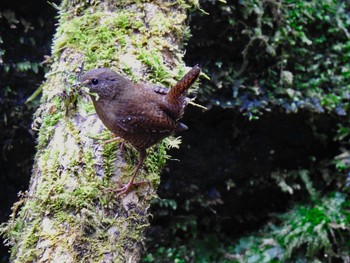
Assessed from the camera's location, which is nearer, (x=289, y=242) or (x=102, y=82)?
(x=102, y=82)

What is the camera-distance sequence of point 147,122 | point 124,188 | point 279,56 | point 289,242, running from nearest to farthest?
point 124,188
point 147,122
point 289,242
point 279,56

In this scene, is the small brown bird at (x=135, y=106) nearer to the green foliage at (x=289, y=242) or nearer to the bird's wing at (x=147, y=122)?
the bird's wing at (x=147, y=122)

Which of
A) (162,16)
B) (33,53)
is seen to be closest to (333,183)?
(162,16)

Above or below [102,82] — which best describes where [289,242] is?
below

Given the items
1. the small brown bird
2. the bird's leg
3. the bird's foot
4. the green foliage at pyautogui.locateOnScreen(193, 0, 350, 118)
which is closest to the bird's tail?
the small brown bird

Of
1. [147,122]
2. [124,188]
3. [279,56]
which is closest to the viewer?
[124,188]

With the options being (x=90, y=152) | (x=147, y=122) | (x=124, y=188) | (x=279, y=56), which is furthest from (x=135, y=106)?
(x=279, y=56)

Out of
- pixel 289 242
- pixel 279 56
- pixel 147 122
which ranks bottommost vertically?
pixel 289 242

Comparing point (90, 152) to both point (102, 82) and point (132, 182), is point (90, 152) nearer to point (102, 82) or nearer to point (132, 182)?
point (132, 182)

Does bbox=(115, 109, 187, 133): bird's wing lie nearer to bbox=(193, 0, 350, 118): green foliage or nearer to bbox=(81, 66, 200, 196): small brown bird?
bbox=(81, 66, 200, 196): small brown bird
